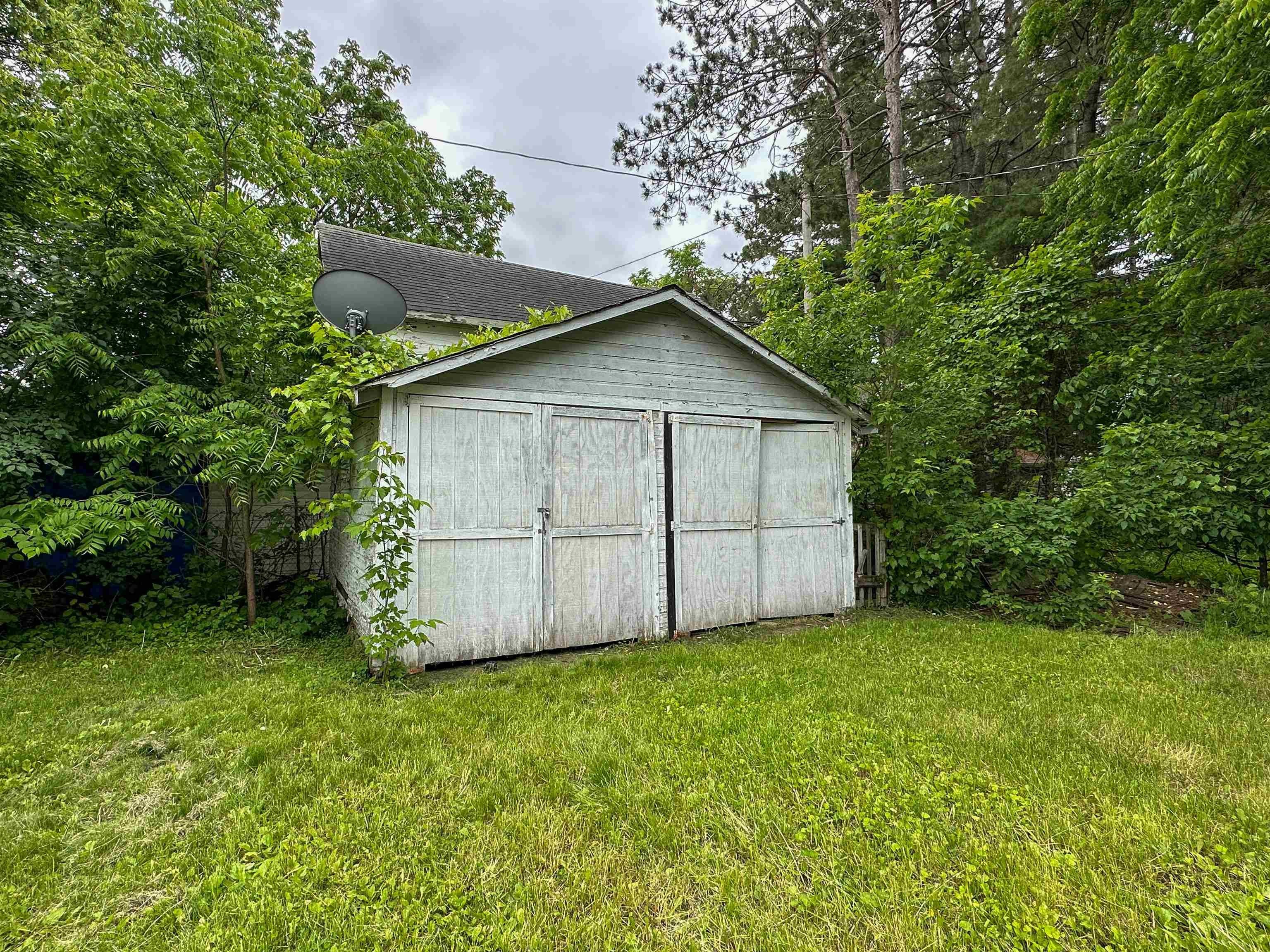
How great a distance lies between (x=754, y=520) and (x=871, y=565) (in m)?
1.95

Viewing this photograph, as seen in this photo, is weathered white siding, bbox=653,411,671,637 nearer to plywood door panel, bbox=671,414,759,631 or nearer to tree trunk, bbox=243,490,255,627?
plywood door panel, bbox=671,414,759,631

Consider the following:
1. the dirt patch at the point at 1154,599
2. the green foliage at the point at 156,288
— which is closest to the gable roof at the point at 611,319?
the green foliage at the point at 156,288

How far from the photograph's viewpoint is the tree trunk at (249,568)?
518cm

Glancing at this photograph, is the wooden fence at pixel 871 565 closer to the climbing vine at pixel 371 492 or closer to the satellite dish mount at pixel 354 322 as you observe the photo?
the climbing vine at pixel 371 492

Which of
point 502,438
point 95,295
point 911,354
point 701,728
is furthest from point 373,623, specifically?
point 911,354

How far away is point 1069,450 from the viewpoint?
24.3 feet

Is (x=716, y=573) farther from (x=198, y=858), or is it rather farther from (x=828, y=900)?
(x=198, y=858)

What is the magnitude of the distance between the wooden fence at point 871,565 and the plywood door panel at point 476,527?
3.97m

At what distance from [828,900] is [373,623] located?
132 inches

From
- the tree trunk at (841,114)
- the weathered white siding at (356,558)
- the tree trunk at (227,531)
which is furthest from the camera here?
the tree trunk at (841,114)

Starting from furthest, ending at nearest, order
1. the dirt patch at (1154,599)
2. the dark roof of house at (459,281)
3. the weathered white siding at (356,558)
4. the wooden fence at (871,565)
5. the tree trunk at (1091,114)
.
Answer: the dark roof of house at (459,281) < the tree trunk at (1091,114) < the wooden fence at (871,565) < the dirt patch at (1154,599) < the weathered white siding at (356,558)

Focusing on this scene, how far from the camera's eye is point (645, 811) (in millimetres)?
2256

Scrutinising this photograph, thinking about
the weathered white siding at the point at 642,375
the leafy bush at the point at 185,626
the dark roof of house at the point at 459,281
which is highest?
the dark roof of house at the point at 459,281

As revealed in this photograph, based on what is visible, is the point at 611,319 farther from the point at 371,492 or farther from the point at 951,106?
the point at 951,106
